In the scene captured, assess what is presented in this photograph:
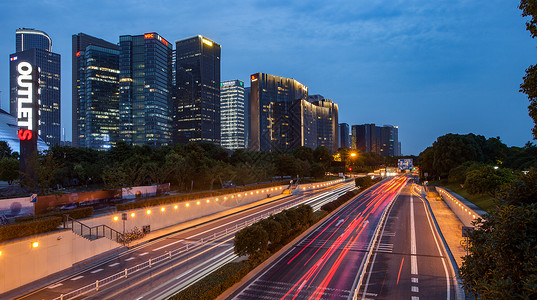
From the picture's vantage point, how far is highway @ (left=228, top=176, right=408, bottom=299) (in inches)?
686

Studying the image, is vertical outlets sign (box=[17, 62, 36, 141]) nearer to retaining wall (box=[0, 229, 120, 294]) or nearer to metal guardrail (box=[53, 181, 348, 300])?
metal guardrail (box=[53, 181, 348, 300])

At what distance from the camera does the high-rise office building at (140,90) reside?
184250 millimetres

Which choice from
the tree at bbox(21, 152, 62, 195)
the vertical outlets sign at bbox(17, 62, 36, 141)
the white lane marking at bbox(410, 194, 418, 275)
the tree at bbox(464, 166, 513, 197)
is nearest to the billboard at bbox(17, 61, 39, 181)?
the vertical outlets sign at bbox(17, 62, 36, 141)

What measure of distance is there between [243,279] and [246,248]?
2.07m

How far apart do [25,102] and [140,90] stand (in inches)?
6426

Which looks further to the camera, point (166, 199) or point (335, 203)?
point (335, 203)

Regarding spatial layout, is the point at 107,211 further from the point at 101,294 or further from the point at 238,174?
the point at 238,174

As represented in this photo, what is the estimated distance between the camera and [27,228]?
20078 mm

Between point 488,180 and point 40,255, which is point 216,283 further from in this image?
point 488,180

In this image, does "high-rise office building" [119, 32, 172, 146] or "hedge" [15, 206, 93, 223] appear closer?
"hedge" [15, 206, 93, 223]

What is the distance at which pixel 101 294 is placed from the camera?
57.4 ft

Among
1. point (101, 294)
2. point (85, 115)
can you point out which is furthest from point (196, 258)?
point (85, 115)

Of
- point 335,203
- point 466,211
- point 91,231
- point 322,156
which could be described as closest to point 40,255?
A: point 91,231

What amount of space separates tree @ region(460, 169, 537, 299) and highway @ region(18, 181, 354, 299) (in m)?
15.3
